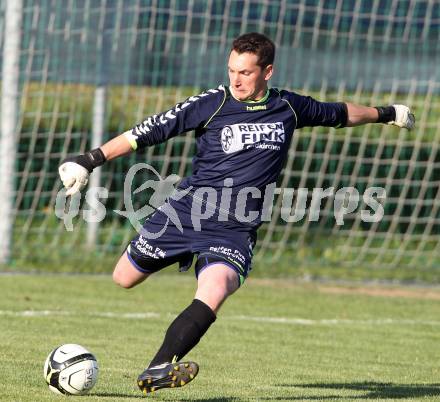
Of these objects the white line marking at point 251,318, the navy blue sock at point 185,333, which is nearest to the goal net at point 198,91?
the white line marking at point 251,318

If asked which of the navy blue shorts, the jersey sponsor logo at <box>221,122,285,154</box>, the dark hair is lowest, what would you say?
the navy blue shorts

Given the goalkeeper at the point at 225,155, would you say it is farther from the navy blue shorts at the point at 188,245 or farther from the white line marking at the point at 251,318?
the white line marking at the point at 251,318

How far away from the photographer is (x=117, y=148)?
21.2 ft

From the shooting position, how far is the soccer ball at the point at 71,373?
20.8 feet

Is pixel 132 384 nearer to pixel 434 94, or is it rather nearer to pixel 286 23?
pixel 286 23

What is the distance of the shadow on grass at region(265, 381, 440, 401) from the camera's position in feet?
22.5

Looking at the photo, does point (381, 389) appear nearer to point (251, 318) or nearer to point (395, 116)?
point (395, 116)

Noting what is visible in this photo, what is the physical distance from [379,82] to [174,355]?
1036cm

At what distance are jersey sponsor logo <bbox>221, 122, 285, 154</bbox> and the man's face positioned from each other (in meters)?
0.18

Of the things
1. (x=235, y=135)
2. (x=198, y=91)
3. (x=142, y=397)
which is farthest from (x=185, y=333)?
(x=198, y=91)

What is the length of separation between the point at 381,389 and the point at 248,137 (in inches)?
74.5

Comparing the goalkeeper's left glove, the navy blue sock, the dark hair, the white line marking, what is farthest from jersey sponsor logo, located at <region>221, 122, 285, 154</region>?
the white line marking

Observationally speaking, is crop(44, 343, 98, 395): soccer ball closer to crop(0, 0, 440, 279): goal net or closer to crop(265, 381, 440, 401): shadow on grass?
crop(265, 381, 440, 401): shadow on grass

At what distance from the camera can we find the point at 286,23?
1597cm
